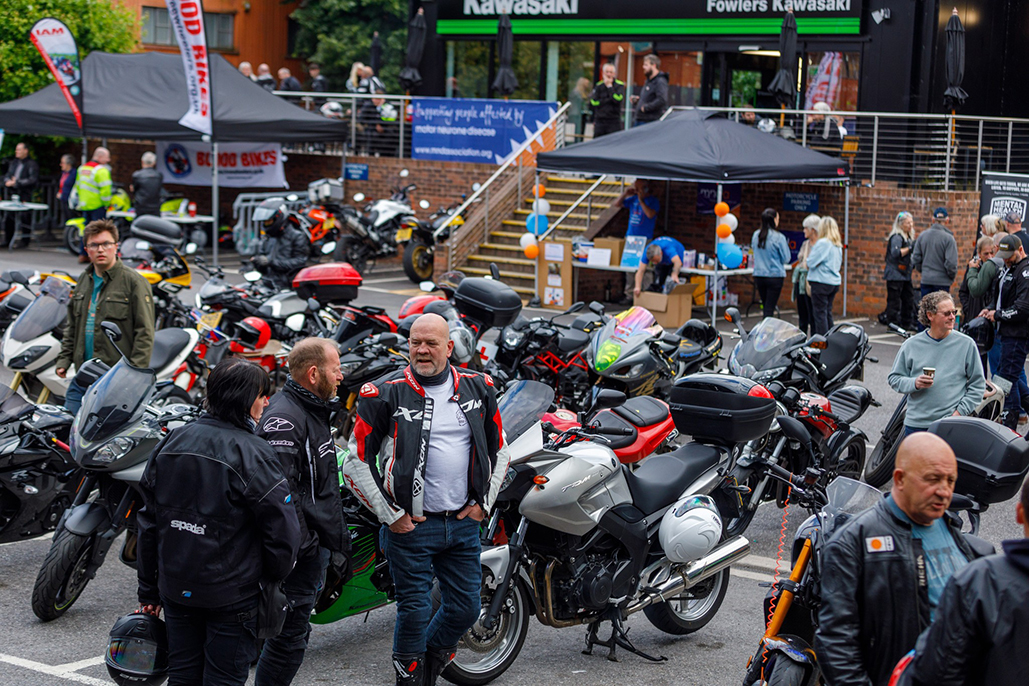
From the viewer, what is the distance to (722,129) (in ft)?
52.1

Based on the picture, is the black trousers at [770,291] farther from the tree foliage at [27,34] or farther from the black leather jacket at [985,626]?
the tree foliage at [27,34]

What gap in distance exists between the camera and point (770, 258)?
1488 cm

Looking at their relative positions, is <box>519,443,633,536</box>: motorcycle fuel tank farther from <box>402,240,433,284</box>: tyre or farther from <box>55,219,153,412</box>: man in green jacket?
<box>402,240,433,284</box>: tyre

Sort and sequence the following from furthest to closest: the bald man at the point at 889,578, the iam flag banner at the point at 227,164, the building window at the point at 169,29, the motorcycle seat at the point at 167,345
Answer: the building window at the point at 169,29
the iam flag banner at the point at 227,164
the motorcycle seat at the point at 167,345
the bald man at the point at 889,578

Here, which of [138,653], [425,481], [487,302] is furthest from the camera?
[487,302]

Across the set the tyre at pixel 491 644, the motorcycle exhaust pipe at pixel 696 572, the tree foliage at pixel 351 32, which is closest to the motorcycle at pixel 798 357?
the motorcycle exhaust pipe at pixel 696 572

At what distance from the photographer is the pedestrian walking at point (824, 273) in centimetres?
1394

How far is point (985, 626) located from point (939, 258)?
39.6ft

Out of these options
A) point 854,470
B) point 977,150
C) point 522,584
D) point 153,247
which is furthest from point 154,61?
point 522,584

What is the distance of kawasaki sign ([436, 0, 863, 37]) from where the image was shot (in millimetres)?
20519

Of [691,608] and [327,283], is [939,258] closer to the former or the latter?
[327,283]

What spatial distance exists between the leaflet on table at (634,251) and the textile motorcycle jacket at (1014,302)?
7052 millimetres

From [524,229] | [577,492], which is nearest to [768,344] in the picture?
[577,492]

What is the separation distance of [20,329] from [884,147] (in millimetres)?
13547
